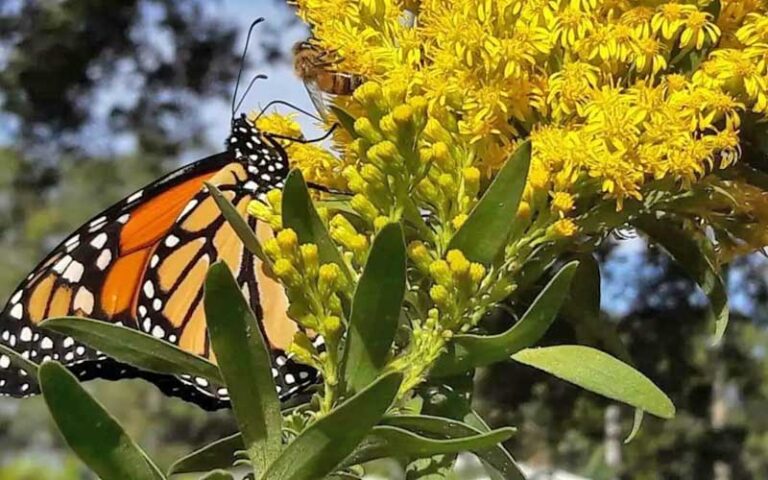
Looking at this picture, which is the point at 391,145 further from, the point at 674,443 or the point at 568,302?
the point at 674,443

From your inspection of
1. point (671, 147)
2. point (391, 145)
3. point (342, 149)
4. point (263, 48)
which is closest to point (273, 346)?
point (342, 149)

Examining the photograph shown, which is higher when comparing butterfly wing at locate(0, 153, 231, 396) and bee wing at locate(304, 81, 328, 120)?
butterfly wing at locate(0, 153, 231, 396)

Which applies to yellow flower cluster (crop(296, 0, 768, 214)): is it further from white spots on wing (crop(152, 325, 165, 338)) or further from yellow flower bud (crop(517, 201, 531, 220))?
white spots on wing (crop(152, 325, 165, 338))

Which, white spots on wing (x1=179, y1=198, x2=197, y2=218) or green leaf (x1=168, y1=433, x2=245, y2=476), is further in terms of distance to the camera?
white spots on wing (x1=179, y1=198, x2=197, y2=218)

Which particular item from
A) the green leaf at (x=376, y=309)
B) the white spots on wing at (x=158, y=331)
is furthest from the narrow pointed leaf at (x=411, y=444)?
the white spots on wing at (x=158, y=331)

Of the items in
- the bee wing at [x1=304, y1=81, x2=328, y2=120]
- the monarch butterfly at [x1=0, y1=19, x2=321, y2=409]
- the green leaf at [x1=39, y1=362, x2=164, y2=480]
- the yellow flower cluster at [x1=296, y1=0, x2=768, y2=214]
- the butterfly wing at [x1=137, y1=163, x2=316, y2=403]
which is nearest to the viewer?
the green leaf at [x1=39, y1=362, x2=164, y2=480]

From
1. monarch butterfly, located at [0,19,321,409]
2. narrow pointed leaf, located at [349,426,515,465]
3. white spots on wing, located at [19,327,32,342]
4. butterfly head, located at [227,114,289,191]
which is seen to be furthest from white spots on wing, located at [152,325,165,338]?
narrow pointed leaf, located at [349,426,515,465]
